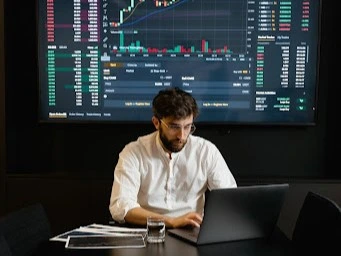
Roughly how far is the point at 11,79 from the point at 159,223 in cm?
179

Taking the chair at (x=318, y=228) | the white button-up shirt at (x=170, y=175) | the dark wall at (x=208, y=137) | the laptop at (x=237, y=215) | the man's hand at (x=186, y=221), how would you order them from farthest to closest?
the dark wall at (x=208, y=137), the white button-up shirt at (x=170, y=175), the man's hand at (x=186, y=221), the laptop at (x=237, y=215), the chair at (x=318, y=228)

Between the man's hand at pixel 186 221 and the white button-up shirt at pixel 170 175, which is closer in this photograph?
the man's hand at pixel 186 221

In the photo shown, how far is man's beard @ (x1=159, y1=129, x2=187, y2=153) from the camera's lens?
254 centimetres

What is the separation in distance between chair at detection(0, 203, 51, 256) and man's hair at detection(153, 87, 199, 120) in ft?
2.42

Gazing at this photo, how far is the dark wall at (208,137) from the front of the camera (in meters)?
3.43

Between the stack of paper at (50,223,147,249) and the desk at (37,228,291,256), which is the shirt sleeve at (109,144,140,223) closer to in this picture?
the stack of paper at (50,223,147,249)

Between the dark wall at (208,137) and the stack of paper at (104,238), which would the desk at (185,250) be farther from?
the dark wall at (208,137)

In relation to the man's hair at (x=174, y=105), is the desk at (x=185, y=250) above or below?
below

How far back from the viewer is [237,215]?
201 centimetres

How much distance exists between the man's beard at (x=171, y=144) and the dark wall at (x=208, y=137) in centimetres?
85

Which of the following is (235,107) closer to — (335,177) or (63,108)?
(335,177)

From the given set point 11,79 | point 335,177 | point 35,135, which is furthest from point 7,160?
point 335,177

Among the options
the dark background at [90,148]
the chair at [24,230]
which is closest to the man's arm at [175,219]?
the chair at [24,230]

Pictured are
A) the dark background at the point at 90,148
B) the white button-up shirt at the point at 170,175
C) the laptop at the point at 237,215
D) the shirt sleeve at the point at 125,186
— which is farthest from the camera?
the dark background at the point at 90,148
